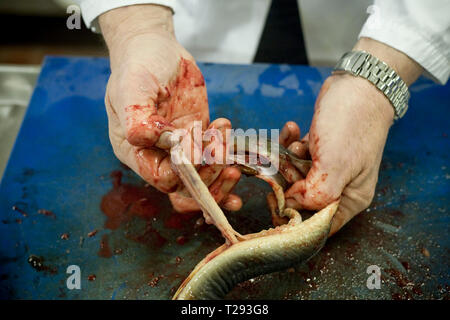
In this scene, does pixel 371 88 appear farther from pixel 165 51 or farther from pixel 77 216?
pixel 77 216

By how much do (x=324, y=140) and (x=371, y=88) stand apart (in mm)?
339

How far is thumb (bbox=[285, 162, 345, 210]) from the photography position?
1485mm

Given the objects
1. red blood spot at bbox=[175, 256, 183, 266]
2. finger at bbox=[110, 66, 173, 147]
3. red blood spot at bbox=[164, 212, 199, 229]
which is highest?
finger at bbox=[110, 66, 173, 147]

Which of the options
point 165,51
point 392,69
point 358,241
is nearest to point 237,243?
point 358,241

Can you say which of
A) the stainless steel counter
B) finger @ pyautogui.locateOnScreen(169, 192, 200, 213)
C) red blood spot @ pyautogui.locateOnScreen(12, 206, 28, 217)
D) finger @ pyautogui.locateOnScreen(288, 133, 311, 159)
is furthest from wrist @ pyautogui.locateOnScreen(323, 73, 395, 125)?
the stainless steel counter

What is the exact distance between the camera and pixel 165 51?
1569mm

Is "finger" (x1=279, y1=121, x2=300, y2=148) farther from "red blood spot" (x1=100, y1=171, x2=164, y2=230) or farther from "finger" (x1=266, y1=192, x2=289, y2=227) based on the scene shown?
"red blood spot" (x1=100, y1=171, x2=164, y2=230)

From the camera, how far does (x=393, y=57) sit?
166 cm

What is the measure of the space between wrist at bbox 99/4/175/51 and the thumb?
879 millimetres

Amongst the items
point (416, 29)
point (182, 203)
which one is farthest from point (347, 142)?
point (182, 203)

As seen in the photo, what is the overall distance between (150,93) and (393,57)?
3.45ft

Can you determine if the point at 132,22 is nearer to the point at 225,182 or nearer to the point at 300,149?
the point at 225,182

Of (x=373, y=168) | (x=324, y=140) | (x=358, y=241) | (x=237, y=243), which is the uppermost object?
(x=324, y=140)

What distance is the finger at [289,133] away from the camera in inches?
70.1
